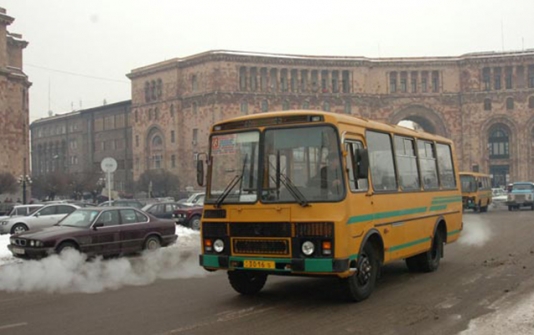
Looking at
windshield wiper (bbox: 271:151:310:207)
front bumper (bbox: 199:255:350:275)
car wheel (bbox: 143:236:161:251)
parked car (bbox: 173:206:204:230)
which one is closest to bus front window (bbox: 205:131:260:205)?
windshield wiper (bbox: 271:151:310:207)

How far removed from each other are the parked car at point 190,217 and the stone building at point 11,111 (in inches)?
1501

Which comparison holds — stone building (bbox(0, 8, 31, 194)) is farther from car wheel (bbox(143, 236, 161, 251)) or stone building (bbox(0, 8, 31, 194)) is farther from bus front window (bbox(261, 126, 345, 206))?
bus front window (bbox(261, 126, 345, 206))

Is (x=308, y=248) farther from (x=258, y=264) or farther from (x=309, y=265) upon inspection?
(x=258, y=264)

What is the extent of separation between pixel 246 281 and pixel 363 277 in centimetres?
192

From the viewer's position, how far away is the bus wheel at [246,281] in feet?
30.9

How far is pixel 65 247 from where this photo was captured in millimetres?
14203

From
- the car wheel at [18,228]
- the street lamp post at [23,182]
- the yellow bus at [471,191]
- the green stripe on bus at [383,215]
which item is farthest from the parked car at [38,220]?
the street lamp post at [23,182]

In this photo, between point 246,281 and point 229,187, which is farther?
point 246,281

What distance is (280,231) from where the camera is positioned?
8.17 metres

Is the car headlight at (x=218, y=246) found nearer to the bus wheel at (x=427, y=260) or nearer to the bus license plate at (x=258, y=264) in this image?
the bus license plate at (x=258, y=264)

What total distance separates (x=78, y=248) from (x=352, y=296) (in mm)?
8370

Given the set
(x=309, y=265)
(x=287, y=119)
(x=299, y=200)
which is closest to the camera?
(x=309, y=265)

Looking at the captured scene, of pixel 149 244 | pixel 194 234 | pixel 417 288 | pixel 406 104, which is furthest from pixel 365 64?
pixel 417 288

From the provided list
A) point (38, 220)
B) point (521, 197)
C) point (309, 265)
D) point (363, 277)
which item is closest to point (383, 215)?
point (363, 277)
